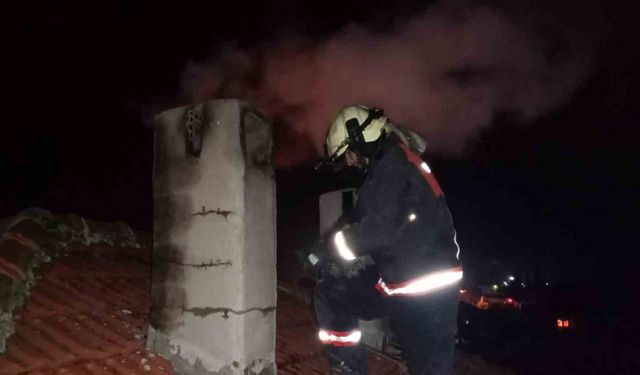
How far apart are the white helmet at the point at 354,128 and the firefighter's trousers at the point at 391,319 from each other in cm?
86

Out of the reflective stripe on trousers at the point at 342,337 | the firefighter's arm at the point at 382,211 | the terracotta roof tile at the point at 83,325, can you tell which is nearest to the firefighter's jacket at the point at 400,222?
the firefighter's arm at the point at 382,211

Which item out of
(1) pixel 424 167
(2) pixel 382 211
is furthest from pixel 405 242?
(1) pixel 424 167

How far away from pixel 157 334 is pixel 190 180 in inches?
40.9

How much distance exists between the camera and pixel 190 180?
10.8 ft

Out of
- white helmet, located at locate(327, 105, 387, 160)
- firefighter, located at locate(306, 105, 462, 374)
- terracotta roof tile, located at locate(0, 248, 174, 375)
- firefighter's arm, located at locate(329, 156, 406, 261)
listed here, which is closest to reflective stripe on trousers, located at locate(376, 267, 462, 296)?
firefighter, located at locate(306, 105, 462, 374)

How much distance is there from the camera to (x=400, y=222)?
9.91ft

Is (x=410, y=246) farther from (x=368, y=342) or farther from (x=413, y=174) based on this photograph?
(x=368, y=342)

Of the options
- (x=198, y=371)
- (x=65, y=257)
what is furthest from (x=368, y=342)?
(x=65, y=257)

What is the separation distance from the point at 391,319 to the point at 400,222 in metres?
0.67

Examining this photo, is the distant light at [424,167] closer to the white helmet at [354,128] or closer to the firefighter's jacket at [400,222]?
the firefighter's jacket at [400,222]

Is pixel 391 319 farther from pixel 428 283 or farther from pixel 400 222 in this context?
pixel 400 222

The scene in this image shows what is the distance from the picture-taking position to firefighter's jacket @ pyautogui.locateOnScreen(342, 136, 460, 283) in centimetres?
299

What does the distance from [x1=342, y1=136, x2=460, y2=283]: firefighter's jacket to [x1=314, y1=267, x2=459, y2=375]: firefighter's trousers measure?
179 millimetres

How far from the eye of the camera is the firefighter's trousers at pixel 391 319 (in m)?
2.95
